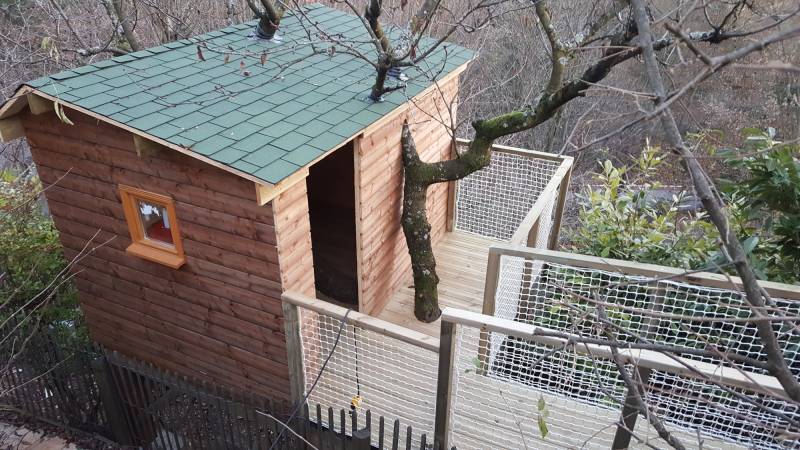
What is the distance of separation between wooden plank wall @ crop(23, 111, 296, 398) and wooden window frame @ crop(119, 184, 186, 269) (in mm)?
61

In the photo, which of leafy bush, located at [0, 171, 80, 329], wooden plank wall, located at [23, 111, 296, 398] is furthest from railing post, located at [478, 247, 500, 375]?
leafy bush, located at [0, 171, 80, 329]

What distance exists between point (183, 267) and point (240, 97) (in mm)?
1428

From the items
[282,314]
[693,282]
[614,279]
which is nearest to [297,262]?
[282,314]

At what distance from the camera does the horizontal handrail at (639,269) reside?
327cm

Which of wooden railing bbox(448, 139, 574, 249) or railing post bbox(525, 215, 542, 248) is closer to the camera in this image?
railing post bbox(525, 215, 542, 248)

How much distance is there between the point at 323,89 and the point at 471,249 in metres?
2.86

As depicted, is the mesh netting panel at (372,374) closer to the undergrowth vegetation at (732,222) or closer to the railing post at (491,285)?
the railing post at (491,285)

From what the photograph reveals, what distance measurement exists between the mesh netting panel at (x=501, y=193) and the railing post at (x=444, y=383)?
3.50 metres

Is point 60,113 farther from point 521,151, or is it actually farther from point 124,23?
point 124,23

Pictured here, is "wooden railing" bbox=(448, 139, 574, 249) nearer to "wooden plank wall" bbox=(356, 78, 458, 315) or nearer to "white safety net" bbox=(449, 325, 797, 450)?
"wooden plank wall" bbox=(356, 78, 458, 315)

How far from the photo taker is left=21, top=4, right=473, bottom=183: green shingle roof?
11.8 feet

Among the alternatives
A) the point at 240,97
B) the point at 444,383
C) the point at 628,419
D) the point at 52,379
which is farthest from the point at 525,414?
the point at 52,379

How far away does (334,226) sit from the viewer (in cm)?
634

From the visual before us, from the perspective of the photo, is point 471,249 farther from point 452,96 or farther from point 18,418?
point 18,418
